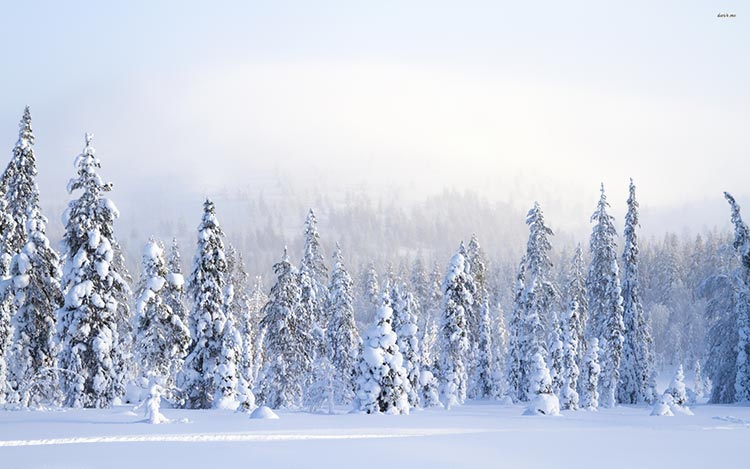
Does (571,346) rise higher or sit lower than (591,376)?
higher

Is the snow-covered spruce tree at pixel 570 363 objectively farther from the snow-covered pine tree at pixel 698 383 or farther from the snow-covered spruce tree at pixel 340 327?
the snow-covered pine tree at pixel 698 383

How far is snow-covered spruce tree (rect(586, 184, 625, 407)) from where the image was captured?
1998 inches

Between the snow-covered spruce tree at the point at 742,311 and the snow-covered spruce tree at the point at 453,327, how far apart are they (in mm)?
16793

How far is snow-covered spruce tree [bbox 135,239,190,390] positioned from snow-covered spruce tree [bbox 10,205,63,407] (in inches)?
153

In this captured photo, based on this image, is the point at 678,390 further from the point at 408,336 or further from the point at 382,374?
the point at 382,374

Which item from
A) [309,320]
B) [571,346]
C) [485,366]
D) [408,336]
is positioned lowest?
[485,366]

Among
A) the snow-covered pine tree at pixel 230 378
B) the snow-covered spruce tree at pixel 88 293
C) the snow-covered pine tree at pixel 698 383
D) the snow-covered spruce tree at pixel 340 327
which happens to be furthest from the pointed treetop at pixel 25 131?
the snow-covered pine tree at pixel 698 383

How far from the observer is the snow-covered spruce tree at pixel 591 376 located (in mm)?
47750

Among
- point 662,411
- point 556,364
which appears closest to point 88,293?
point 662,411

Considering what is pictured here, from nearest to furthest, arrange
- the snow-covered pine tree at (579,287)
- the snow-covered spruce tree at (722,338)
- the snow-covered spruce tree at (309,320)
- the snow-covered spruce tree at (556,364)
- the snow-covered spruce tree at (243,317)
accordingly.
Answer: the snow-covered spruce tree at (722,338), the snow-covered spruce tree at (309,320), the snow-covered spruce tree at (556,364), the snow-covered pine tree at (579,287), the snow-covered spruce tree at (243,317)

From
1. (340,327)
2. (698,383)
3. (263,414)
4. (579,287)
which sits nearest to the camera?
(263,414)

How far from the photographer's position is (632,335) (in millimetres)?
51750

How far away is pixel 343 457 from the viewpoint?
14250mm

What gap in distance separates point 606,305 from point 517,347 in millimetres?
10351
